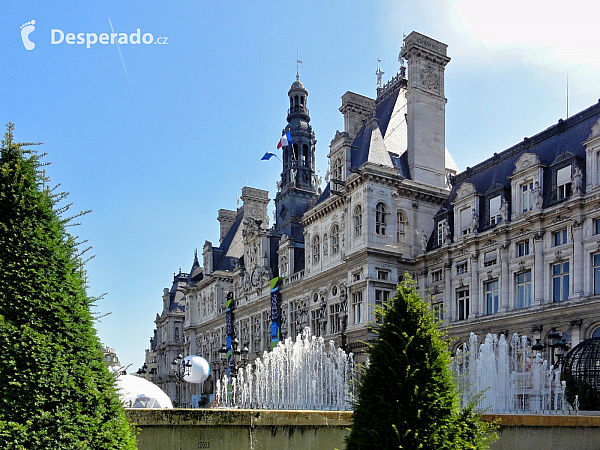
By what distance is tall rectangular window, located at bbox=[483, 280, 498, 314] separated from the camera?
34.2 m

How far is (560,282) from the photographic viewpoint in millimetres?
30234

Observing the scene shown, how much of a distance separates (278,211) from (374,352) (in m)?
55.0

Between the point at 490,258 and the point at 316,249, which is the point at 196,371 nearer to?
the point at 316,249

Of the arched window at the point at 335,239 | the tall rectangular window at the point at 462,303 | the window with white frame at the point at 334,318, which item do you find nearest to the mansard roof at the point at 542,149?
the tall rectangular window at the point at 462,303

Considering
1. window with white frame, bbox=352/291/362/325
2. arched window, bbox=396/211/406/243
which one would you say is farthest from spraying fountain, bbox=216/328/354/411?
arched window, bbox=396/211/406/243

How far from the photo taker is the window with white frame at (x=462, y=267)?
3660 centimetres

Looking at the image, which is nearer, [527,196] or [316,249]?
[527,196]

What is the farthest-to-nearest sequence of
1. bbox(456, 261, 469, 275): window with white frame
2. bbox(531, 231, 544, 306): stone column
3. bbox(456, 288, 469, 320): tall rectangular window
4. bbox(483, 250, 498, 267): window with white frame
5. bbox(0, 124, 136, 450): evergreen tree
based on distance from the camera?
bbox(456, 261, 469, 275): window with white frame < bbox(456, 288, 469, 320): tall rectangular window < bbox(483, 250, 498, 267): window with white frame < bbox(531, 231, 544, 306): stone column < bbox(0, 124, 136, 450): evergreen tree

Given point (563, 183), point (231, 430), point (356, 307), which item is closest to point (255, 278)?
point (356, 307)

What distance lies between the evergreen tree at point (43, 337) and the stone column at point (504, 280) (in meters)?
28.2

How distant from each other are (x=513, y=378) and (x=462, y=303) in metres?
9.24

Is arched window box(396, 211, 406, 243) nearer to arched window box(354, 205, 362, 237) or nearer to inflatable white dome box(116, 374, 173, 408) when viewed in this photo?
arched window box(354, 205, 362, 237)

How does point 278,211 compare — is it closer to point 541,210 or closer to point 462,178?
point 462,178

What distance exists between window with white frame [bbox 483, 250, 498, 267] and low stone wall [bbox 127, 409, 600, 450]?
22593 millimetres
